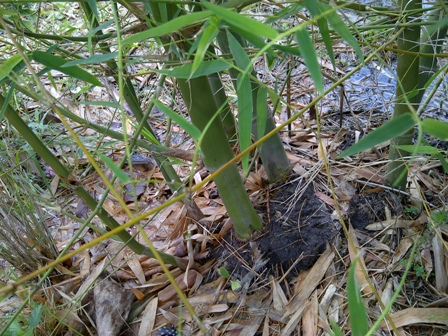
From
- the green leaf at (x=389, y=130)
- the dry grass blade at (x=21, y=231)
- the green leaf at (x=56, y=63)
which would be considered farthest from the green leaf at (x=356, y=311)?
the dry grass blade at (x=21, y=231)

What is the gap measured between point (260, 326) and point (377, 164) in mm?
508

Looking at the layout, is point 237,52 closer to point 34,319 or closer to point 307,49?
point 307,49

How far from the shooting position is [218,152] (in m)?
0.80

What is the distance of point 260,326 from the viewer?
90 centimetres

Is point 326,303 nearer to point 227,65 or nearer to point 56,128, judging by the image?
point 227,65

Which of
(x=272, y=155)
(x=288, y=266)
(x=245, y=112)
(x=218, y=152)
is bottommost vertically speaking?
(x=288, y=266)

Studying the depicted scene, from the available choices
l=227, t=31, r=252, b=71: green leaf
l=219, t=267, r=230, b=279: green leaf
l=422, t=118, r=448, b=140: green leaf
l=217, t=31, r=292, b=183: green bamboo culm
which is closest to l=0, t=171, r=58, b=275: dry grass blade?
l=219, t=267, r=230, b=279: green leaf

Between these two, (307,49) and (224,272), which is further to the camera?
(224,272)

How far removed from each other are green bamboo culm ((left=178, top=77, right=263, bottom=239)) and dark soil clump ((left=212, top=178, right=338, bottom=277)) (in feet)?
0.12

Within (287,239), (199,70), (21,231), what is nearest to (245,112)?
(199,70)

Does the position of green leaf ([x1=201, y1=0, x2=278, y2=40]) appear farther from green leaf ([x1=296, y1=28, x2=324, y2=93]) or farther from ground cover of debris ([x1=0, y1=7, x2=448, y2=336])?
ground cover of debris ([x1=0, y1=7, x2=448, y2=336])

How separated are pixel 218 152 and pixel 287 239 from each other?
0.97 ft

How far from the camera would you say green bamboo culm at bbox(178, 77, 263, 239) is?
74 centimetres

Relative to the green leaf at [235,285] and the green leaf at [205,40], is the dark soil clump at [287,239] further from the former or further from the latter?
the green leaf at [205,40]
